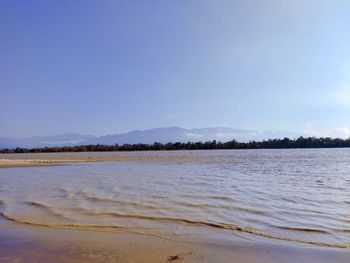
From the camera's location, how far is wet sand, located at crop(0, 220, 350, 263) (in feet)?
16.4

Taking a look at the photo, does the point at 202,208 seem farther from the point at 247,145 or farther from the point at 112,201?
the point at 247,145

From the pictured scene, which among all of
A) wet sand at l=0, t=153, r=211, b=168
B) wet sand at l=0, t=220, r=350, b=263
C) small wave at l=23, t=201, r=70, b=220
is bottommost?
wet sand at l=0, t=220, r=350, b=263

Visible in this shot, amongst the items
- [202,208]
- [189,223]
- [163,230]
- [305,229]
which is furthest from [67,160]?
[305,229]

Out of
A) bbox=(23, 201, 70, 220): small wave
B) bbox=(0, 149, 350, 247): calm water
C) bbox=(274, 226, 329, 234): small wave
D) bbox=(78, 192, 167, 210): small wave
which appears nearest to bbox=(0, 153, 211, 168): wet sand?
bbox=(0, 149, 350, 247): calm water

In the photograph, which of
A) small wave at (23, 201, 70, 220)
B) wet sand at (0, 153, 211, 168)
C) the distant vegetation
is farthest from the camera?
the distant vegetation

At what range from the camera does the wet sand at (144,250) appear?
5.01 meters

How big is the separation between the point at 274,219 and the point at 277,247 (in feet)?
7.17

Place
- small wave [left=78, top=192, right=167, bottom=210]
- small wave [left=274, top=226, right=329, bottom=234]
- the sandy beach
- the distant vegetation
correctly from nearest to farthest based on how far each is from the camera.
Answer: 1. the sandy beach
2. small wave [left=274, top=226, right=329, bottom=234]
3. small wave [left=78, top=192, right=167, bottom=210]
4. the distant vegetation

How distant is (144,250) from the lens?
5508mm

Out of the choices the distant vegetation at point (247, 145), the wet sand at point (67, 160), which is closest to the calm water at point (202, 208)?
the wet sand at point (67, 160)

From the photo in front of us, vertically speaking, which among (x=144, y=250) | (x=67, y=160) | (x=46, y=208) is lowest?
(x=144, y=250)

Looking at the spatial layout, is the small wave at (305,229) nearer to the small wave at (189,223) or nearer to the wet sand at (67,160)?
the small wave at (189,223)

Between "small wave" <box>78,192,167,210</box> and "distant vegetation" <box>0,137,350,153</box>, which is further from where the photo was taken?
"distant vegetation" <box>0,137,350,153</box>

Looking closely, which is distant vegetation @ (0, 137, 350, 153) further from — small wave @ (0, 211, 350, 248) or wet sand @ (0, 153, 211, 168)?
small wave @ (0, 211, 350, 248)
